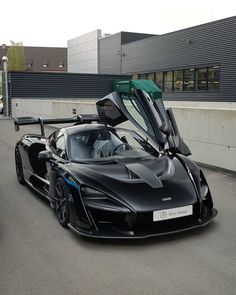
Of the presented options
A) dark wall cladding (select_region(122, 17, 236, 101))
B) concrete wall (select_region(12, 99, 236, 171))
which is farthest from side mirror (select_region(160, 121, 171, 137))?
dark wall cladding (select_region(122, 17, 236, 101))

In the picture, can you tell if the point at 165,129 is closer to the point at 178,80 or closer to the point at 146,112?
the point at 146,112

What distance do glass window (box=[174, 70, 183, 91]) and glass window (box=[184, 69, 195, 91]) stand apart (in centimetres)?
56

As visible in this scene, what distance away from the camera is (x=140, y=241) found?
4.69 metres

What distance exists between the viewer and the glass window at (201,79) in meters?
28.9

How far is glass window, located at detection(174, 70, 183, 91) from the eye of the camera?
104ft

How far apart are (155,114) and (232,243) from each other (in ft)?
7.36

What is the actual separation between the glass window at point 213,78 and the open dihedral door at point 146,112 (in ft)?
71.3

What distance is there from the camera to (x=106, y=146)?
5.91m

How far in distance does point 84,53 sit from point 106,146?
47.2 meters

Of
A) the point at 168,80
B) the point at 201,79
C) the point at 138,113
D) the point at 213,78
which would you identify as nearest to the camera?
the point at 138,113

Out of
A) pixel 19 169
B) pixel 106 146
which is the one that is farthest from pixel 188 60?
pixel 106 146

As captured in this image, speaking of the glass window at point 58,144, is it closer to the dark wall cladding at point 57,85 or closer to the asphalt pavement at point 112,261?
the asphalt pavement at point 112,261

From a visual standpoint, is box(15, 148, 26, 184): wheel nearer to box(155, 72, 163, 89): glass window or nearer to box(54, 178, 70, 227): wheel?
box(54, 178, 70, 227): wheel

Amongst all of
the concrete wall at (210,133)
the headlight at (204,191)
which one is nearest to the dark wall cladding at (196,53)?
the concrete wall at (210,133)
